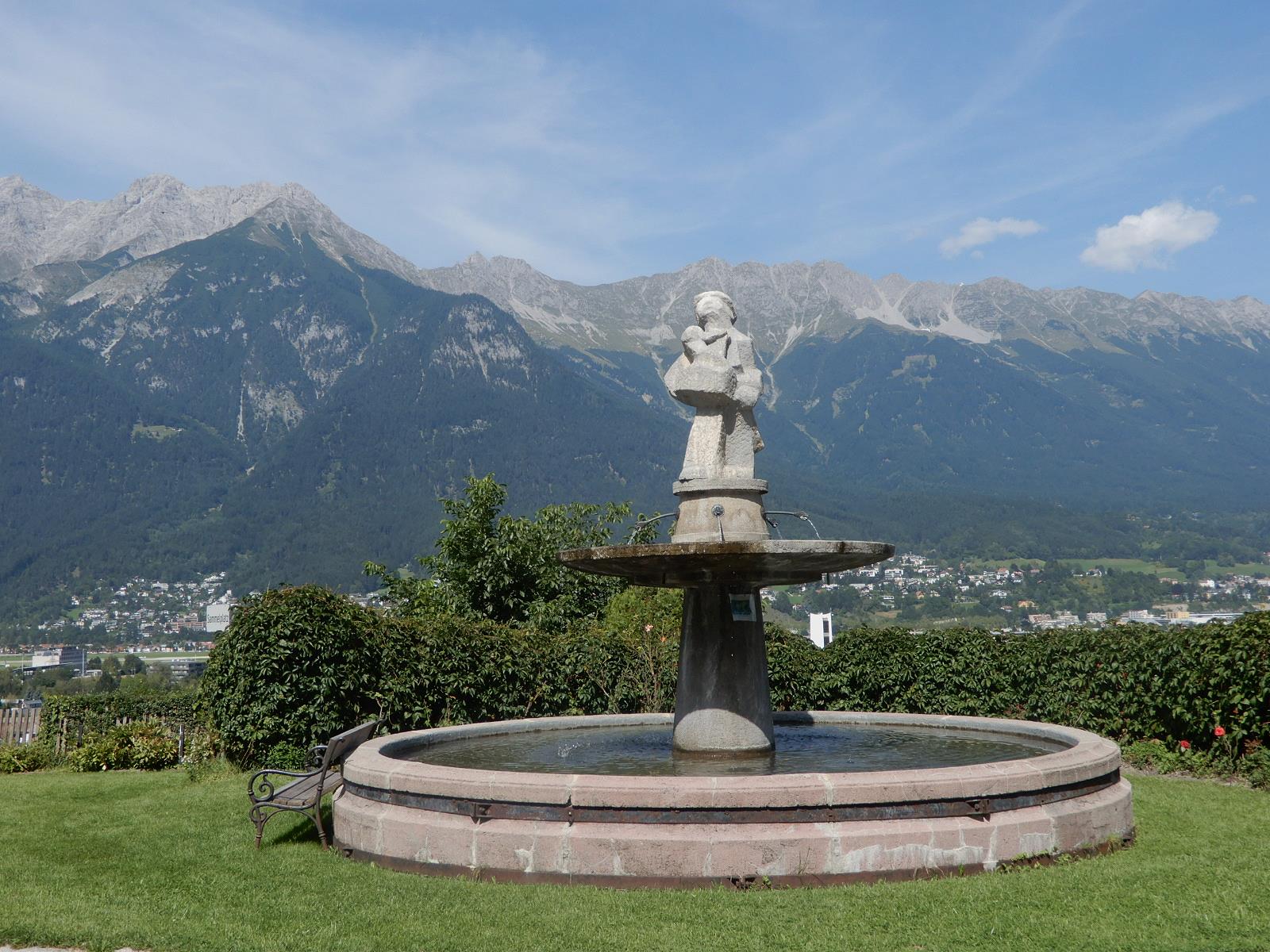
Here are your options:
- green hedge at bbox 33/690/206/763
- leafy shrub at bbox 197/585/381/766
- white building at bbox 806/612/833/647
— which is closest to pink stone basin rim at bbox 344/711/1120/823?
leafy shrub at bbox 197/585/381/766

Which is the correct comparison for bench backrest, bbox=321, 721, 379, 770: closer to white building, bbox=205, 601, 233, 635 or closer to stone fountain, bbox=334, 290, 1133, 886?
stone fountain, bbox=334, 290, 1133, 886

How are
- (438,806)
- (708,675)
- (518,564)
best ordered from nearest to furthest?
(438,806)
(708,675)
(518,564)

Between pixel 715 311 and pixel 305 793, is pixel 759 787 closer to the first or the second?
pixel 305 793

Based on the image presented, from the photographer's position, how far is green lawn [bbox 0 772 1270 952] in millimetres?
6281

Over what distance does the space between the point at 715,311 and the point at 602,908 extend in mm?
6834

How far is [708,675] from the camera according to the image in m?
10.6

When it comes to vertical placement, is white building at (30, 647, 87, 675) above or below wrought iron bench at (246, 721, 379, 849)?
below

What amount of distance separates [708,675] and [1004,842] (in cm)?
348

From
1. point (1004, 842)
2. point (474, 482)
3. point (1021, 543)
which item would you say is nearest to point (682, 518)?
point (1004, 842)

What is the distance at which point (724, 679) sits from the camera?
1058 centimetres

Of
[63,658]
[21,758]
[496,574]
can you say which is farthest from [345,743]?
[63,658]

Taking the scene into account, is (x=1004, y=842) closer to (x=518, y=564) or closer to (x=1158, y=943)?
(x=1158, y=943)

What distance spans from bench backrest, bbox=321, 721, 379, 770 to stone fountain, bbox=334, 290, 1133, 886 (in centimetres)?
20

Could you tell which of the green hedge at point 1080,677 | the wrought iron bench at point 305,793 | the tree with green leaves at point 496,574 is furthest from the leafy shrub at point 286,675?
the tree with green leaves at point 496,574
